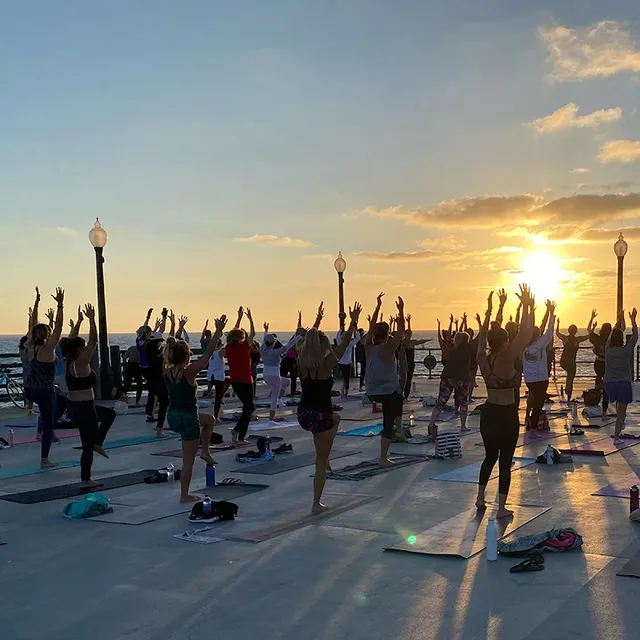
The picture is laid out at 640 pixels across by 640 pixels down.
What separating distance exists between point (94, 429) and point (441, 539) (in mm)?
4399

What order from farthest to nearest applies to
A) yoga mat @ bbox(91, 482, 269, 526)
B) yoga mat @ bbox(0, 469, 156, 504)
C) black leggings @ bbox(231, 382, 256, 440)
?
black leggings @ bbox(231, 382, 256, 440)
yoga mat @ bbox(0, 469, 156, 504)
yoga mat @ bbox(91, 482, 269, 526)

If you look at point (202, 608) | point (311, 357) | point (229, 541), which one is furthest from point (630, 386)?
point (202, 608)

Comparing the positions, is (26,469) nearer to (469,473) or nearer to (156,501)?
(156,501)

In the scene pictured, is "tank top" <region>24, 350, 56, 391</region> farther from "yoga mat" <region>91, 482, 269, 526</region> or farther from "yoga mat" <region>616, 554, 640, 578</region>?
"yoga mat" <region>616, 554, 640, 578</region>

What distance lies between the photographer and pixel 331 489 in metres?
8.47

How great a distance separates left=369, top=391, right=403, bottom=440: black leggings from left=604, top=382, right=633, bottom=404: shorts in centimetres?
360

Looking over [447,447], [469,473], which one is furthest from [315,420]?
[447,447]

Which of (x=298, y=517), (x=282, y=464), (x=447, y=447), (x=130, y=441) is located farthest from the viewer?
(x=130, y=441)

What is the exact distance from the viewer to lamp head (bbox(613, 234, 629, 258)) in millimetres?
19922

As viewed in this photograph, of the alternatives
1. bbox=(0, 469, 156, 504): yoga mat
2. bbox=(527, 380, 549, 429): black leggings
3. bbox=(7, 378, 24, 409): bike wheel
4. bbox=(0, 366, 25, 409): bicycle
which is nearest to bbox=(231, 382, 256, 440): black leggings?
bbox=(0, 469, 156, 504): yoga mat

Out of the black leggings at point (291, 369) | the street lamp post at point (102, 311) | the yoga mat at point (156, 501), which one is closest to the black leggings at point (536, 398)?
the yoga mat at point (156, 501)

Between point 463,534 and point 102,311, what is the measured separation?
14650 millimetres

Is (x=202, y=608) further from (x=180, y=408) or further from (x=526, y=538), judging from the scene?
(x=180, y=408)

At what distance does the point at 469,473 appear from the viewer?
360 inches
